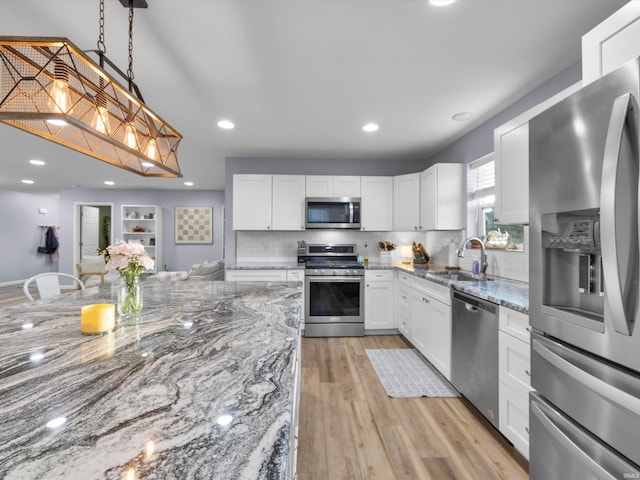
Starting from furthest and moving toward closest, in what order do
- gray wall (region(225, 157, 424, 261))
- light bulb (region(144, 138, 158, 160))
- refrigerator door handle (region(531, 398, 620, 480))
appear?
gray wall (region(225, 157, 424, 261))
light bulb (region(144, 138, 158, 160))
refrigerator door handle (region(531, 398, 620, 480))

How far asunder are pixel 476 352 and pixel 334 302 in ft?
6.71

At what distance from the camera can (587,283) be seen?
113 cm

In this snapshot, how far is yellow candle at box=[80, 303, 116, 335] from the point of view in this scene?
1188 mm

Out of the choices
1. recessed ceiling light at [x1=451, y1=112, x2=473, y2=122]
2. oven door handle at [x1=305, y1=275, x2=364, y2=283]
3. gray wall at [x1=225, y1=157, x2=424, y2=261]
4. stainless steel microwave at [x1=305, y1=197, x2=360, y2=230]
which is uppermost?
recessed ceiling light at [x1=451, y1=112, x2=473, y2=122]

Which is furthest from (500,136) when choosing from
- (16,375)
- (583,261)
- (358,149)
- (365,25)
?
(16,375)

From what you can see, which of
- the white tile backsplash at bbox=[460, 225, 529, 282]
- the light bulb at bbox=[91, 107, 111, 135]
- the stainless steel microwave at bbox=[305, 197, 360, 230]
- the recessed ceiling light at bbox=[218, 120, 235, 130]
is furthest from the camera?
the stainless steel microwave at bbox=[305, 197, 360, 230]

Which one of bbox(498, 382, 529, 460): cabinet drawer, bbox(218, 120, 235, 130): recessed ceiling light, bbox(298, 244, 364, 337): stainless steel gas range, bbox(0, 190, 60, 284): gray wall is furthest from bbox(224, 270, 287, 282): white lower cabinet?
bbox(0, 190, 60, 284): gray wall

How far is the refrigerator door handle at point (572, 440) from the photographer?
0.97 meters

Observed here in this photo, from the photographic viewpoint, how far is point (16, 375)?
856 mm

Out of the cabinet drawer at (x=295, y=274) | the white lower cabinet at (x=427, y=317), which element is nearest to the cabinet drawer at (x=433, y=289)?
the white lower cabinet at (x=427, y=317)

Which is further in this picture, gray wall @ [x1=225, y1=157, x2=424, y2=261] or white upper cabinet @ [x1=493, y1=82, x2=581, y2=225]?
gray wall @ [x1=225, y1=157, x2=424, y2=261]

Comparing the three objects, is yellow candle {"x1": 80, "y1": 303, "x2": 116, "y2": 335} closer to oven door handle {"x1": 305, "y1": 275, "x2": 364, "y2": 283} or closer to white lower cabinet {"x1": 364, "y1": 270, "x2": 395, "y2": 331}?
oven door handle {"x1": 305, "y1": 275, "x2": 364, "y2": 283}

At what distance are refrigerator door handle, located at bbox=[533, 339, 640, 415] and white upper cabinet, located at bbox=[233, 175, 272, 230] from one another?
3495mm

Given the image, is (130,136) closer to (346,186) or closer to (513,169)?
(513,169)
